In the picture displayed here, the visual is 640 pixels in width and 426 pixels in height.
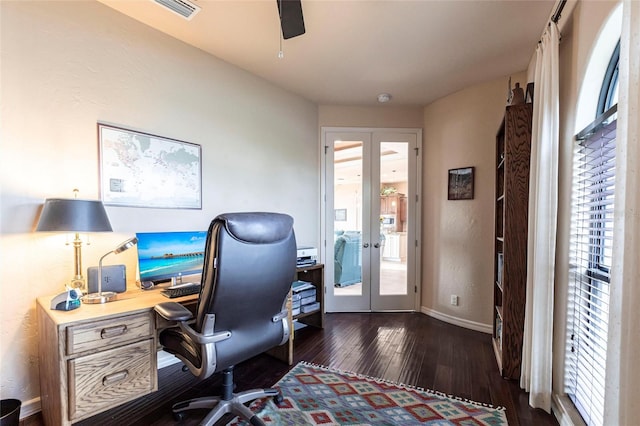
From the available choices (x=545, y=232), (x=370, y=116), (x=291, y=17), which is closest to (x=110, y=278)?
(x=291, y=17)

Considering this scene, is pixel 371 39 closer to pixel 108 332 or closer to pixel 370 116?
pixel 370 116

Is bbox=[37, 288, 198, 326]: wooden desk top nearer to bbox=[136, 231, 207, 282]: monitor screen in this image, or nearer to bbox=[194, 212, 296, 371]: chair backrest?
bbox=[136, 231, 207, 282]: monitor screen

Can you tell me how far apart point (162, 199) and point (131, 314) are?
3.39 ft

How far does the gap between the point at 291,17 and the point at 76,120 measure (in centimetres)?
155

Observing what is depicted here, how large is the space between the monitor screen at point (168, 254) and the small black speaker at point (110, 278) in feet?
0.40

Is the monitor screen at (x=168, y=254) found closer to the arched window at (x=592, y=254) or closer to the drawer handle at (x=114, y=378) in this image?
the drawer handle at (x=114, y=378)

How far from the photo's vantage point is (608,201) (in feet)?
4.92

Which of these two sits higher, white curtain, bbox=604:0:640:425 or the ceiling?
the ceiling

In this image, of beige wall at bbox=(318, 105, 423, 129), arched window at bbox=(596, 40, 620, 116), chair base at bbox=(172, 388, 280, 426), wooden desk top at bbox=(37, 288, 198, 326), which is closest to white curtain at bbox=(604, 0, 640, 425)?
arched window at bbox=(596, 40, 620, 116)

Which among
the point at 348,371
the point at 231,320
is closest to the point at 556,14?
the point at 231,320

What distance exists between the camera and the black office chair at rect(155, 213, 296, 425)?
1.46m

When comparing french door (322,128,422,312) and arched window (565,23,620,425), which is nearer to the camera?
arched window (565,23,620,425)

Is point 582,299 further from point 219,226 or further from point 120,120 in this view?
point 120,120

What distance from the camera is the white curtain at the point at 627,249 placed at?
0.86 m
